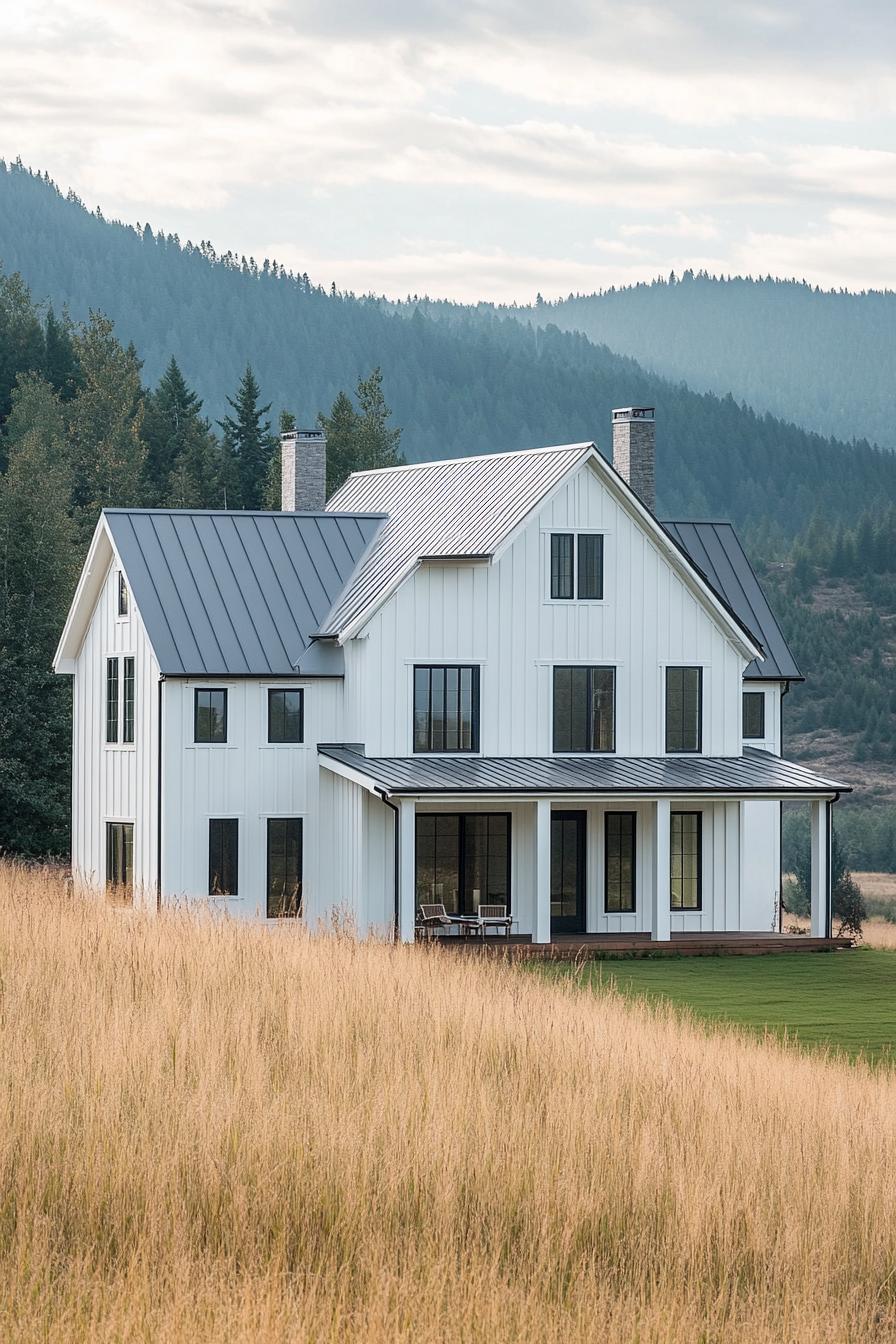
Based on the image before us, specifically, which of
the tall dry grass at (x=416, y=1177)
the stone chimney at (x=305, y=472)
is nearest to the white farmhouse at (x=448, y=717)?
the stone chimney at (x=305, y=472)

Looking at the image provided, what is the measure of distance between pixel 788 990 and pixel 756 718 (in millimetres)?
12682

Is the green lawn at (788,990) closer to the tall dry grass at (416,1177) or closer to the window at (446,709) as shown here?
the window at (446,709)

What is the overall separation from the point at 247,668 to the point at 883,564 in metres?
131

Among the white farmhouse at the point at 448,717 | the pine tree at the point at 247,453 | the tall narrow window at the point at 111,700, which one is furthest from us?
the pine tree at the point at 247,453

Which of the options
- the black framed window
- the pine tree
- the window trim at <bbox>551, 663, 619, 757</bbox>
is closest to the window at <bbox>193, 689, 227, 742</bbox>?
the black framed window

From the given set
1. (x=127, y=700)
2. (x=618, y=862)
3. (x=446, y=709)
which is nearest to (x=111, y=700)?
(x=127, y=700)

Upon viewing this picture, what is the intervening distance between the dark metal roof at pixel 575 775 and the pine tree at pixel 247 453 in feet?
165

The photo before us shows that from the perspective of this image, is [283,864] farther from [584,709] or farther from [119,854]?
[584,709]

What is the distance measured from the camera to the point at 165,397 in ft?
288

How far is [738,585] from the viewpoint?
4078cm

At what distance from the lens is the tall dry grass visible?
29.8 feet

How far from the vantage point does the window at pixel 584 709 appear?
112ft

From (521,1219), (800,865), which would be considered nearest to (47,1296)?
(521,1219)

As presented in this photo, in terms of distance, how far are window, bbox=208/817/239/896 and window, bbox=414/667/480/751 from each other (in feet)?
11.3
